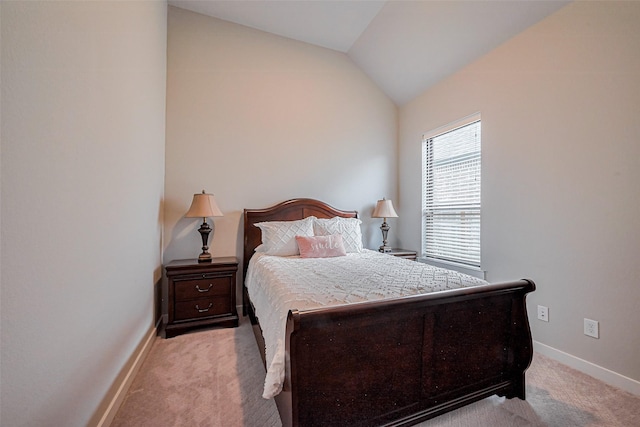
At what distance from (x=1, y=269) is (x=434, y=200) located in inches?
142

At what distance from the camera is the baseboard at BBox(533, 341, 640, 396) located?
5.55 ft

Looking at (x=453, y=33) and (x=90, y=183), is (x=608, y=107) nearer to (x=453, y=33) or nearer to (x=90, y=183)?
(x=453, y=33)

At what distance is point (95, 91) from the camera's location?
1.29 metres

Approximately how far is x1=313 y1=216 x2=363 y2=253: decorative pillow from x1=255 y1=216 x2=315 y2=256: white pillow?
113 millimetres

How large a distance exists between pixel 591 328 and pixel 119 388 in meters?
3.18

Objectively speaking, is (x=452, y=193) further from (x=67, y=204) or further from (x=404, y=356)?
(x=67, y=204)

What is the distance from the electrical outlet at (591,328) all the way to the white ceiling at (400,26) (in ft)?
7.89

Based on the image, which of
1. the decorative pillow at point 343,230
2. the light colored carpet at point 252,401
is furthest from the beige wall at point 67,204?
the decorative pillow at point 343,230

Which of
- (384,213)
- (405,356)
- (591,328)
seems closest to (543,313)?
(591,328)

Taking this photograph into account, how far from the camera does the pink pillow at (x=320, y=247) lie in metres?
2.72

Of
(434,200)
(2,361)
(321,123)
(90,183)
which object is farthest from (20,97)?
(434,200)

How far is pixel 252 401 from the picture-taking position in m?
1.59

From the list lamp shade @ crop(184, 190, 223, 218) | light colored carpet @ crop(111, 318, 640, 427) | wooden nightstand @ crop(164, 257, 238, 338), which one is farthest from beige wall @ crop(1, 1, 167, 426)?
lamp shade @ crop(184, 190, 223, 218)

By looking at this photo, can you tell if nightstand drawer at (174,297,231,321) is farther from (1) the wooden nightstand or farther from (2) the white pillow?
(2) the white pillow
